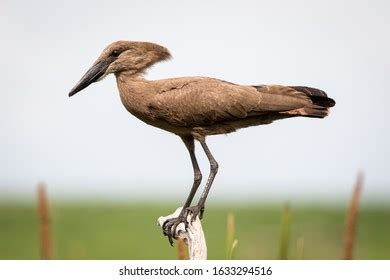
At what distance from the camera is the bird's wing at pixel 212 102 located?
570cm

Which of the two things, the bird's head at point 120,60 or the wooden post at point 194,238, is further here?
the bird's head at point 120,60

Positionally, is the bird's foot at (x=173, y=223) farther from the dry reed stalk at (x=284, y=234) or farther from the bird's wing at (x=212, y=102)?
the dry reed stalk at (x=284, y=234)

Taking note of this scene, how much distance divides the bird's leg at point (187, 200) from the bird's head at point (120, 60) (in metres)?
0.70

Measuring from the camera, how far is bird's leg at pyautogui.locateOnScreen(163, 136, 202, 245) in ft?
18.8

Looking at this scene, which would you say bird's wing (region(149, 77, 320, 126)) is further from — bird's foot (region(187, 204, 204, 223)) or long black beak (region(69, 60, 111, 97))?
bird's foot (region(187, 204, 204, 223))

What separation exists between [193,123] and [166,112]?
231 mm

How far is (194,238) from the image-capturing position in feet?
18.2

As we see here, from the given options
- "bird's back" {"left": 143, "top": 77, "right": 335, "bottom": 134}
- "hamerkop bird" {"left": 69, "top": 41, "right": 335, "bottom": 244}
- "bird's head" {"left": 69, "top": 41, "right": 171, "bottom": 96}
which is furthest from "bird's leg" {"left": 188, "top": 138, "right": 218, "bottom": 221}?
"bird's head" {"left": 69, "top": 41, "right": 171, "bottom": 96}

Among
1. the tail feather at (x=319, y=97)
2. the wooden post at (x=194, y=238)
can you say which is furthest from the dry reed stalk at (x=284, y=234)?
the tail feather at (x=319, y=97)

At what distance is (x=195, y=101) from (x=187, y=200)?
0.80 metres
